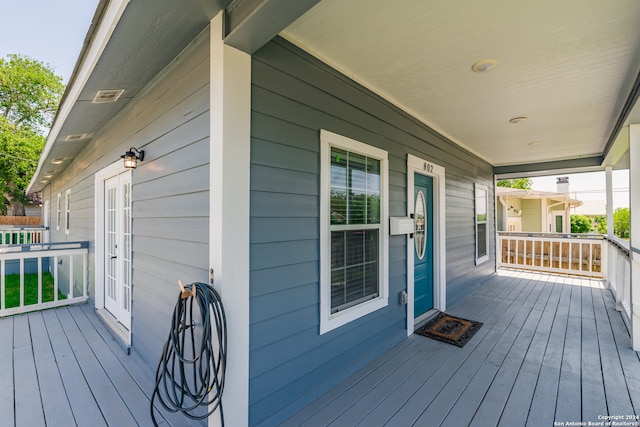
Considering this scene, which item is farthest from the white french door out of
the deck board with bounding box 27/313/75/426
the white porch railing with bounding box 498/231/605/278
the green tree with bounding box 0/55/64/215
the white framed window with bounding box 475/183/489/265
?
the green tree with bounding box 0/55/64/215

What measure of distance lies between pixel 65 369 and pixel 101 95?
2519 millimetres

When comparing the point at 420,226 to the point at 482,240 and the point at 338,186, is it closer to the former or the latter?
the point at 338,186

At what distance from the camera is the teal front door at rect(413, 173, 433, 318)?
3.71m

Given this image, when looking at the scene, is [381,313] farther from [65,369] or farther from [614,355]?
[65,369]

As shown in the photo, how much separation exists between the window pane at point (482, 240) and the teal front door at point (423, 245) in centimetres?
230

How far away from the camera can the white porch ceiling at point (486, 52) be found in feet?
5.73

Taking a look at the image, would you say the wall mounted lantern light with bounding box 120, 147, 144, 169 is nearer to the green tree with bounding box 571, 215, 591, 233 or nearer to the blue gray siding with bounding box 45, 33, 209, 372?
the blue gray siding with bounding box 45, 33, 209, 372

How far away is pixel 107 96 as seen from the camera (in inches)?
106

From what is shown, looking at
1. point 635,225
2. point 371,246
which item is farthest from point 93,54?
point 635,225

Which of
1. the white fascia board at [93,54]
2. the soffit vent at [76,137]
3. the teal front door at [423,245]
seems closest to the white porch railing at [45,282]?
the soffit vent at [76,137]

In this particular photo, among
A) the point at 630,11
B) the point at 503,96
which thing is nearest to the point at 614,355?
the point at 503,96

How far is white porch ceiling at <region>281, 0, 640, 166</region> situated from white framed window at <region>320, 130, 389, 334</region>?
68cm

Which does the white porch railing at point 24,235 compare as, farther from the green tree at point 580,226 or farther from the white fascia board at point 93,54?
the green tree at point 580,226

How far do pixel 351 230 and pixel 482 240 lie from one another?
15.0 ft
